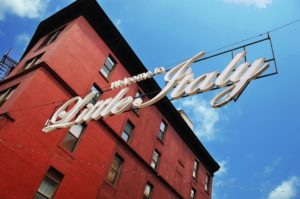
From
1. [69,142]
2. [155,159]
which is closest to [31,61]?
[69,142]

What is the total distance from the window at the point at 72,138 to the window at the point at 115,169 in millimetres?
3697

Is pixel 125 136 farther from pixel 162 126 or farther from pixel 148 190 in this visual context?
pixel 162 126

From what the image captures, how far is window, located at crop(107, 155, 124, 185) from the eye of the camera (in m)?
20.4

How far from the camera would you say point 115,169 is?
21.0m

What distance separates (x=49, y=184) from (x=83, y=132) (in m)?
4.19

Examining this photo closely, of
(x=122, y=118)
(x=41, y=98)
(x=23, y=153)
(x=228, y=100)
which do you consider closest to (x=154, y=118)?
(x=122, y=118)

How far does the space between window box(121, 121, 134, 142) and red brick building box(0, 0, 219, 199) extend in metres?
0.09

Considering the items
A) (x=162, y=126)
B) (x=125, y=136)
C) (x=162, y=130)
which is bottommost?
(x=125, y=136)

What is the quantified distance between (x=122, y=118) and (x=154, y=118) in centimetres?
515

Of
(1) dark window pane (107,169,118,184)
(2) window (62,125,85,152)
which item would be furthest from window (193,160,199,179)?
(2) window (62,125,85,152)

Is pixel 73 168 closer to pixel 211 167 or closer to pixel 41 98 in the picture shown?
pixel 41 98

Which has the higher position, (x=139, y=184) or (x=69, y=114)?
(x=139, y=184)

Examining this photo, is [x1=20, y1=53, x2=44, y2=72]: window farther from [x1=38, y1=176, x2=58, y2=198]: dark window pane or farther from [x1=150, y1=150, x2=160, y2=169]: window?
[x1=150, y1=150, x2=160, y2=169]: window

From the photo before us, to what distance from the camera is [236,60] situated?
9.77 meters
